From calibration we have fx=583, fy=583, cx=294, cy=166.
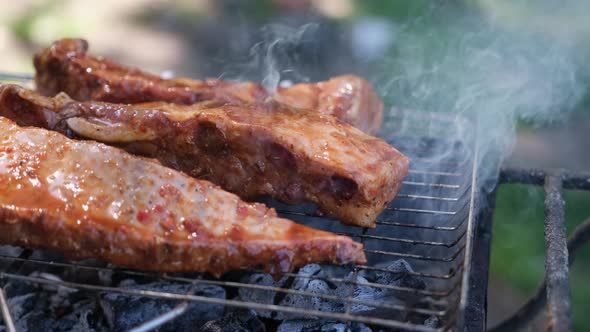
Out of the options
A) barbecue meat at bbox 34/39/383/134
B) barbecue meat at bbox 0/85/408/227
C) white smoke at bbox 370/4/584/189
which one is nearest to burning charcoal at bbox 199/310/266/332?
barbecue meat at bbox 0/85/408/227

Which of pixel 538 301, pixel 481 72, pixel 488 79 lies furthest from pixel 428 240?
pixel 481 72

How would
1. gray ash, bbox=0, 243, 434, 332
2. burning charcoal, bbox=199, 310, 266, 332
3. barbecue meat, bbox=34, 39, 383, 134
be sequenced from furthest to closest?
1. barbecue meat, bbox=34, 39, 383, 134
2. gray ash, bbox=0, 243, 434, 332
3. burning charcoal, bbox=199, 310, 266, 332

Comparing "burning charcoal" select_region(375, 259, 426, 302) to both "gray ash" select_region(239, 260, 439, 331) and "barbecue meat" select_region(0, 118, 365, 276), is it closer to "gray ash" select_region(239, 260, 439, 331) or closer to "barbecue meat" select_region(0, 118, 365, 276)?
"gray ash" select_region(239, 260, 439, 331)

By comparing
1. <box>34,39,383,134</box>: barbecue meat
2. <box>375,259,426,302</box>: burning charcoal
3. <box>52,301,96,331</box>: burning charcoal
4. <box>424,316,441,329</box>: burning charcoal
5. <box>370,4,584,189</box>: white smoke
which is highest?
<box>370,4,584,189</box>: white smoke

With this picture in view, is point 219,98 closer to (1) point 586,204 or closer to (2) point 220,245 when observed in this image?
(2) point 220,245

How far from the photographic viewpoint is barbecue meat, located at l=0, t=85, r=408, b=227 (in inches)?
110

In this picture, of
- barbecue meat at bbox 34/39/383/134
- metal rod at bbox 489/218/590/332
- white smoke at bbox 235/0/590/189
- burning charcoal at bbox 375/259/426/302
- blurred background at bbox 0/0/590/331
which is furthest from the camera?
blurred background at bbox 0/0/590/331

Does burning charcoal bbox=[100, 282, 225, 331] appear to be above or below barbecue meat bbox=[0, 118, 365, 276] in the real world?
below

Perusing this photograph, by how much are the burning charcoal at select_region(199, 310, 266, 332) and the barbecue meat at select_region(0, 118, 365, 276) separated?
378 mm

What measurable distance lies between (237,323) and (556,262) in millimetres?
1464

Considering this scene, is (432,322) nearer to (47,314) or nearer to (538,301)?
(538,301)

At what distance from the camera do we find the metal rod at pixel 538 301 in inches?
124

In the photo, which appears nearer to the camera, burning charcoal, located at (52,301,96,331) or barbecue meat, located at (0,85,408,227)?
barbecue meat, located at (0,85,408,227)

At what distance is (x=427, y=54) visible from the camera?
5098 millimetres
